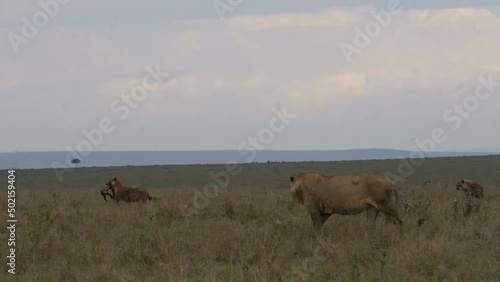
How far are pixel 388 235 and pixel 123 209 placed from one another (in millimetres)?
6705

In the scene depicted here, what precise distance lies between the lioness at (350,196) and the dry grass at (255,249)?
259 mm

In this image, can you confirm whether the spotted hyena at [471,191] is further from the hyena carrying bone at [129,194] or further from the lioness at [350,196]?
the hyena carrying bone at [129,194]

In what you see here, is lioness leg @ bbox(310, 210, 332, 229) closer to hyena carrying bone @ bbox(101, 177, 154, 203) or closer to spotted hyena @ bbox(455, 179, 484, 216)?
spotted hyena @ bbox(455, 179, 484, 216)

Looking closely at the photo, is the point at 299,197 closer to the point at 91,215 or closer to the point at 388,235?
Result: the point at 388,235

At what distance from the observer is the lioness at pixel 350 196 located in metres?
12.8

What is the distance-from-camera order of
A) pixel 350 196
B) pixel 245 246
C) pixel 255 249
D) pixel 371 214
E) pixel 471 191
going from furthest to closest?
pixel 471 191
pixel 371 214
pixel 350 196
pixel 245 246
pixel 255 249

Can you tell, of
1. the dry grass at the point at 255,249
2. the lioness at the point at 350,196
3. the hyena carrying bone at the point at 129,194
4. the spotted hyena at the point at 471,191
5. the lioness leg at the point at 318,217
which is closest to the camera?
the dry grass at the point at 255,249

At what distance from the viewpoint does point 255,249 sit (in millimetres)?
10820

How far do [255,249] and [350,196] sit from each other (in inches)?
105

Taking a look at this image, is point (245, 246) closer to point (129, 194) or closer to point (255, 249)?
point (255, 249)

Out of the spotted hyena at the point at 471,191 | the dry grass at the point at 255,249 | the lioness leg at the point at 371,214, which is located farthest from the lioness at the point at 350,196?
the spotted hyena at the point at 471,191

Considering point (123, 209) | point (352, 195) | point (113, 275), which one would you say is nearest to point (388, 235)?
point (352, 195)

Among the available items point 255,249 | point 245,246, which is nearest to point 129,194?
point 245,246

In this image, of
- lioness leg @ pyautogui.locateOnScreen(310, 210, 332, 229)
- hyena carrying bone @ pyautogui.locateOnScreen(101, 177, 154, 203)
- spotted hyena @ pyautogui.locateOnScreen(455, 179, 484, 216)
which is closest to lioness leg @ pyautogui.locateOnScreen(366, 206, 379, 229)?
lioness leg @ pyautogui.locateOnScreen(310, 210, 332, 229)
